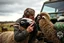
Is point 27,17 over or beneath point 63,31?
over

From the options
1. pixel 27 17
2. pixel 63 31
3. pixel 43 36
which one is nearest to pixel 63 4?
pixel 43 36

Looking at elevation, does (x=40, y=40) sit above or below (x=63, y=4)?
below

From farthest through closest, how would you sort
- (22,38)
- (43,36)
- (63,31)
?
(43,36) → (63,31) → (22,38)

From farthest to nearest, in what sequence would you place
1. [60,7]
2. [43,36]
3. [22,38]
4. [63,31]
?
1. [60,7]
2. [43,36]
3. [63,31]
4. [22,38]

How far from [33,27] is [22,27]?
0.26 metres

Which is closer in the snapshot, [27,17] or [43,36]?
[27,17]

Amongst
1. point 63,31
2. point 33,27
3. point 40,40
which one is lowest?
point 40,40

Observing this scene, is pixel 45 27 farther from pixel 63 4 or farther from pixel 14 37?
pixel 63 4

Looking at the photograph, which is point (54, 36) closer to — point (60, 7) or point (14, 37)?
point (14, 37)

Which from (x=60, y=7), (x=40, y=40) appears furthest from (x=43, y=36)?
(x=60, y=7)

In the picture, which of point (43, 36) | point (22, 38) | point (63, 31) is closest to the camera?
point (22, 38)

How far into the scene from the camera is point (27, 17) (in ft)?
17.6

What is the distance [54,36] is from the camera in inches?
270

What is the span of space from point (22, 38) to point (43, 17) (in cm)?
218
